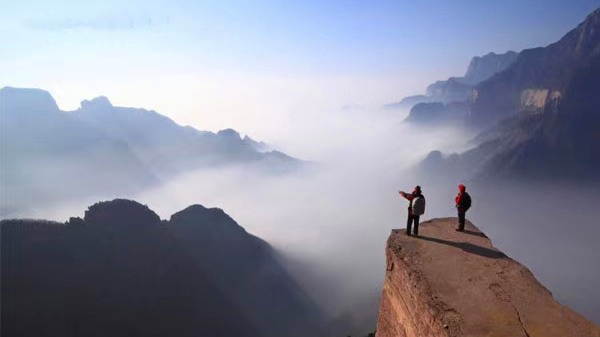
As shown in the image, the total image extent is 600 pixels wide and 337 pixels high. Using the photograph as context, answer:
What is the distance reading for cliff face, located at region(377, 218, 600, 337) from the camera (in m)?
10.3

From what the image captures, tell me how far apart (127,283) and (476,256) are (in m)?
51.6

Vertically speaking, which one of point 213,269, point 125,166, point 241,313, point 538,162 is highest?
point 538,162

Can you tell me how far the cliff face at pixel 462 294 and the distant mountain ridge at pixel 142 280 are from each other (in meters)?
45.6

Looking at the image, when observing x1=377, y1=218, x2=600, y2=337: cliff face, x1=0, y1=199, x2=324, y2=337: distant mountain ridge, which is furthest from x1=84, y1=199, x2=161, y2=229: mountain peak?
x1=377, y1=218, x2=600, y2=337: cliff face

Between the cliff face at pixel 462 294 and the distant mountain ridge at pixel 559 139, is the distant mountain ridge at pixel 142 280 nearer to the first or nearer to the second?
the cliff face at pixel 462 294

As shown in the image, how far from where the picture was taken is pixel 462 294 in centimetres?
1165

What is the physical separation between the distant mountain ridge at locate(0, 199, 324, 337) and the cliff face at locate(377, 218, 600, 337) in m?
45.6

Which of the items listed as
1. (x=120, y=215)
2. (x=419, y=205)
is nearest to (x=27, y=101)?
(x=120, y=215)

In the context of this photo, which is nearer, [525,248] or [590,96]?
[525,248]

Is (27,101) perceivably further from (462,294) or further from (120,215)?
(462,294)

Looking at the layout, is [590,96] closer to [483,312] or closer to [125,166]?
[483,312]

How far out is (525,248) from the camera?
115125mm

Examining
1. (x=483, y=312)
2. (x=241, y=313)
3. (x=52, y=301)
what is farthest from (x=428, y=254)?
(x=241, y=313)

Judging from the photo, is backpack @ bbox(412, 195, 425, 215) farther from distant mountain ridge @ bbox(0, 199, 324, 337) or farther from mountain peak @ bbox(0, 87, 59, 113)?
mountain peak @ bbox(0, 87, 59, 113)
